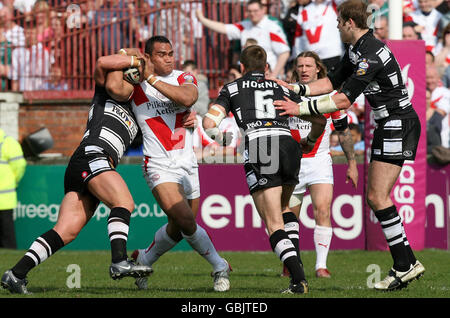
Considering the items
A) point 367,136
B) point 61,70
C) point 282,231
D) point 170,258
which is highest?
point 61,70

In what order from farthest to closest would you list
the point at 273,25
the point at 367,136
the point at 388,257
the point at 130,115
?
the point at 273,25
the point at 367,136
the point at 388,257
the point at 130,115

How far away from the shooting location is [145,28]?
16.1 meters

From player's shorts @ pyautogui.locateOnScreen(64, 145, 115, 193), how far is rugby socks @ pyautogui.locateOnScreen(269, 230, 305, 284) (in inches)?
64.6

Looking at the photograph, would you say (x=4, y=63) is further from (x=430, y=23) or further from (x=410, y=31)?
(x=430, y=23)

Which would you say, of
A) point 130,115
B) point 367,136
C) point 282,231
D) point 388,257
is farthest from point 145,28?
point 282,231

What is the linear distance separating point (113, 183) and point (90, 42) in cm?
900

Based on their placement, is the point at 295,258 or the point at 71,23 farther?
the point at 71,23

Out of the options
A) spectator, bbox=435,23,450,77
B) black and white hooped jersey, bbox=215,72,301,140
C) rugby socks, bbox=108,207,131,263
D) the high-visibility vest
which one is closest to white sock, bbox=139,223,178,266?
rugby socks, bbox=108,207,131,263

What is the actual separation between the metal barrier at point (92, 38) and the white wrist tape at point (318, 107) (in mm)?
8483

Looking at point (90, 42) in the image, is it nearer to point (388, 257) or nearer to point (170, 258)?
point (170, 258)

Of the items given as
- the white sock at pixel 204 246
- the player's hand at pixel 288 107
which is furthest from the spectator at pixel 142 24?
the player's hand at pixel 288 107

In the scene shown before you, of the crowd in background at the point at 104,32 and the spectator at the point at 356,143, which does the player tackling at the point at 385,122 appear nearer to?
the spectator at the point at 356,143

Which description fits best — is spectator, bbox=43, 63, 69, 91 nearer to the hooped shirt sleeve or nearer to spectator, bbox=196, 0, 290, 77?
spectator, bbox=196, 0, 290, 77

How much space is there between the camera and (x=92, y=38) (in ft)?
52.9
